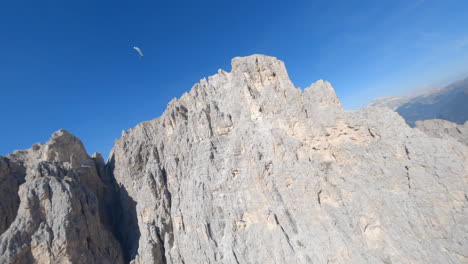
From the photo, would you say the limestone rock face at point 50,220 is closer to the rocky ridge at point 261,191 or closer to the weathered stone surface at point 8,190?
the weathered stone surface at point 8,190

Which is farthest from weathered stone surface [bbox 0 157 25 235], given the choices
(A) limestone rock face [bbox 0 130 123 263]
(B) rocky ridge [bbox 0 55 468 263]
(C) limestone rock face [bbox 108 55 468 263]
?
(C) limestone rock face [bbox 108 55 468 263]

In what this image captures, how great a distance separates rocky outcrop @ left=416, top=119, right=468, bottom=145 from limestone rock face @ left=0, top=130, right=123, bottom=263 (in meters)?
84.6

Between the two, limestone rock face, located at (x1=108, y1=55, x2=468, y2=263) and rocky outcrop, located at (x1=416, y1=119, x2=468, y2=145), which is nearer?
limestone rock face, located at (x1=108, y1=55, x2=468, y2=263)

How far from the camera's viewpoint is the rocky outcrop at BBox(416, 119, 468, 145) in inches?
2456

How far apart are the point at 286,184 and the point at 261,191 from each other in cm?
396

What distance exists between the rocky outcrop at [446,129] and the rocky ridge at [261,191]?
48.1 m

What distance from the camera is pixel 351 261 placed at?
998 inches

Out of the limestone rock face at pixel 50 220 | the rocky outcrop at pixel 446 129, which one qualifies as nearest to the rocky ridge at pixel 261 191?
the limestone rock face at pixel 50 220

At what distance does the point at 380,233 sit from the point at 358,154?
32.9 ft

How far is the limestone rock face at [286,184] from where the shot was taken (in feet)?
83.9

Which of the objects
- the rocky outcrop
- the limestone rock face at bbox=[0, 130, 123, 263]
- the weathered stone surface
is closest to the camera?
the limestone rock face at bbox=[0, 130, 123, 263]

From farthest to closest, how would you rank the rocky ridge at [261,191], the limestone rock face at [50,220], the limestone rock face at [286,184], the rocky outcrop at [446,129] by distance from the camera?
the rocky outcrop at [446,129], the limestone rock face at [50,220], the rocky ridge at [261,191], the limestone rock face at [286,184]

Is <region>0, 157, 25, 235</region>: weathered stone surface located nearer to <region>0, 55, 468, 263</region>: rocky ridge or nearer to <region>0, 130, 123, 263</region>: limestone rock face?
<region>0, 130, 123, 263</region>: limestone rock face

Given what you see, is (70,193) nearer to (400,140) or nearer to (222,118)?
(222,118)
